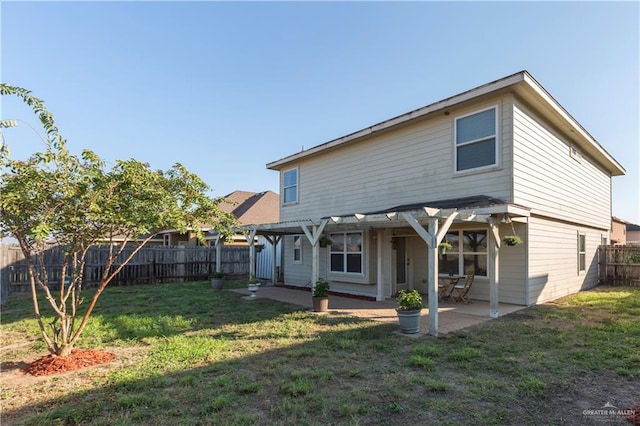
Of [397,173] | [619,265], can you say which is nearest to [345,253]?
[397,173]

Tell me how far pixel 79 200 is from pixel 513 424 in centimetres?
518

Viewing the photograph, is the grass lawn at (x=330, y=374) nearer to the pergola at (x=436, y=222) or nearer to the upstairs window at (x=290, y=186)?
the pergola at (x=436, y=222)

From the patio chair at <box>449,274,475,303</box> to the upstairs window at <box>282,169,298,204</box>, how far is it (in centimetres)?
727

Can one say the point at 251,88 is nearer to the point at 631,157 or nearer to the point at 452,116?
the point at 452,116

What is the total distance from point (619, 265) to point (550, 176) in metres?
6.53

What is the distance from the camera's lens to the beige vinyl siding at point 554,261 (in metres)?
8.73

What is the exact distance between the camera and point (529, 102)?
8812 mm

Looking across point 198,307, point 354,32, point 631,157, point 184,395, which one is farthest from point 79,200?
point 631,157

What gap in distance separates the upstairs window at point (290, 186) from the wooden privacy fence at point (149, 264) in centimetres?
490

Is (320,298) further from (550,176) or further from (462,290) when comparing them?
(550,176)

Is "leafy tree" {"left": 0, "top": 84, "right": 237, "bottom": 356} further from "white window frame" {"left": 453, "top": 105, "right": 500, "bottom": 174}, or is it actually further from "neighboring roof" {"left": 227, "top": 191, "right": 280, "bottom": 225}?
"neighboring roof" {"left": 227, "top": 191, "right": 280, "bottom": 225}

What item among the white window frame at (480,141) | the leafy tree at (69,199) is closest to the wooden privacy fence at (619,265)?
the white window frame at (480,141)

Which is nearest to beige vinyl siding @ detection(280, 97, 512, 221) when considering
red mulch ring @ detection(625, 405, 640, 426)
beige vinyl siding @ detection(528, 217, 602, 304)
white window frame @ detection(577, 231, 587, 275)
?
beige vinyl siding @ detection(528, 217, 602, 304)

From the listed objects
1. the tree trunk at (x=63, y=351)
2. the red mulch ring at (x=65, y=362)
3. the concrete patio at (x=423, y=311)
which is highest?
the tree trunk at (x=63, y=351)
